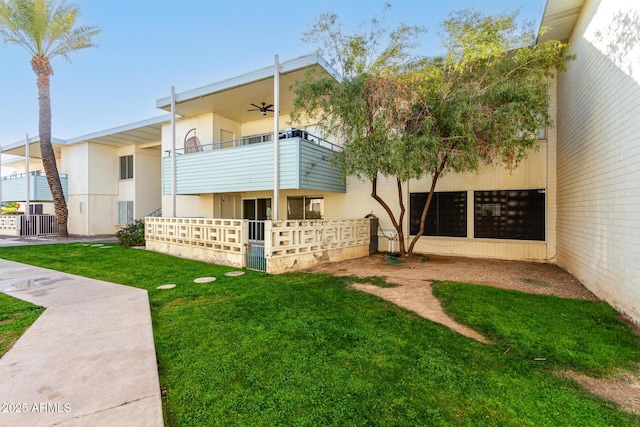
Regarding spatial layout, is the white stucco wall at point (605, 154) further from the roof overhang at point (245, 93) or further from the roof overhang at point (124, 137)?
the roof overhang at point (124, 137)

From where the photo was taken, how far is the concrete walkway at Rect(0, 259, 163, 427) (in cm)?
218

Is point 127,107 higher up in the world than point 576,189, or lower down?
higher up

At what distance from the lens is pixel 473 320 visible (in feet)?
13.9

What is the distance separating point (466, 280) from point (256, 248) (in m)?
5.16

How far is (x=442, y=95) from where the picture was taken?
7.11m

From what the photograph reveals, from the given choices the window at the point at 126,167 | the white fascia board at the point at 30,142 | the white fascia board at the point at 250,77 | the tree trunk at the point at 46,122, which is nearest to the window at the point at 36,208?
the white fascia board at the point at 30,142

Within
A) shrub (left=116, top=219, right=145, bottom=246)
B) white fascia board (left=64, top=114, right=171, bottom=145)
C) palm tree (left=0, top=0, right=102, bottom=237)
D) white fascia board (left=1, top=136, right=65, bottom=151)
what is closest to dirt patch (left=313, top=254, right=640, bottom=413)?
shrub (left=116, top=219, right=145, bottom=246)

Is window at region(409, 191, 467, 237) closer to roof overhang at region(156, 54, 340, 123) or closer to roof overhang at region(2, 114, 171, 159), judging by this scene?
roof overhang at region(156, 54, 340, 123)

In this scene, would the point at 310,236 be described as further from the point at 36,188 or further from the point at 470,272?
the point at 36,188

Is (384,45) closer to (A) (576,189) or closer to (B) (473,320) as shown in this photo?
(A) (576,189)

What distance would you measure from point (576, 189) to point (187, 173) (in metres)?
12.0

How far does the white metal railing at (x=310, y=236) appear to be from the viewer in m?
7.16

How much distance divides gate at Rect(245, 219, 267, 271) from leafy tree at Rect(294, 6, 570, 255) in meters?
2.90

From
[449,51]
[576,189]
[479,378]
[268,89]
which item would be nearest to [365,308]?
[479,378]
